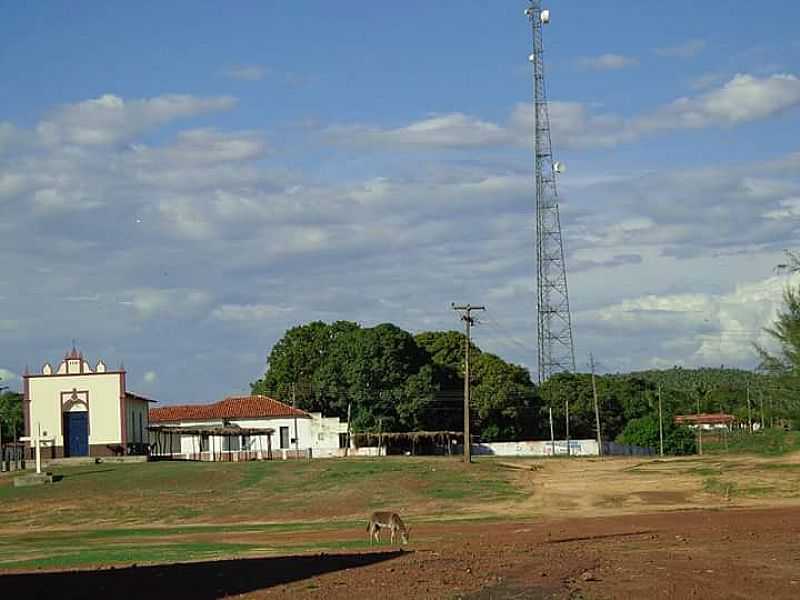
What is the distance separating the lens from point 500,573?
24.1m

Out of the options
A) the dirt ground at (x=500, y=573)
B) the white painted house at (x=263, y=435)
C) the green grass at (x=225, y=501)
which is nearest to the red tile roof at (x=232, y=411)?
the white painted house at (x=263, y=435)

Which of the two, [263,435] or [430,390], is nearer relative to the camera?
[263,435]

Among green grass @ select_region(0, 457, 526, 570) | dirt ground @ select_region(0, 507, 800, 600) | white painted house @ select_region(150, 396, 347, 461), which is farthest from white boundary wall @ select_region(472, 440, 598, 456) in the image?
dirt ground @ select_region(0, 507, 800, 600)

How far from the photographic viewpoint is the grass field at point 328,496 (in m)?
49.3

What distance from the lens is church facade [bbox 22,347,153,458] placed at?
8462 centimetres

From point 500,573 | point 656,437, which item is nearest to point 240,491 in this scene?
point 500,573

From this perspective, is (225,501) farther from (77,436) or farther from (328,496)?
(77,436)

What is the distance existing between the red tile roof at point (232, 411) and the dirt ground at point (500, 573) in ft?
230

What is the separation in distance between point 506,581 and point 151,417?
314ft

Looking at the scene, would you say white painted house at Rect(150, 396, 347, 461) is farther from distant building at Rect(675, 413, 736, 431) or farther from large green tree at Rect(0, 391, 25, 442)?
distant building at Rect(675, 413, 736, 431)

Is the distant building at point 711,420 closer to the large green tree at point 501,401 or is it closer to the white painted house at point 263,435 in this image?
the large green tree at point 501,401

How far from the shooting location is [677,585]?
853 inches

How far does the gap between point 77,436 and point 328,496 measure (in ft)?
108

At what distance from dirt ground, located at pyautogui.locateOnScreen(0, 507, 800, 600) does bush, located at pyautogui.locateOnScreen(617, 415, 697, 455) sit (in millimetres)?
73459
